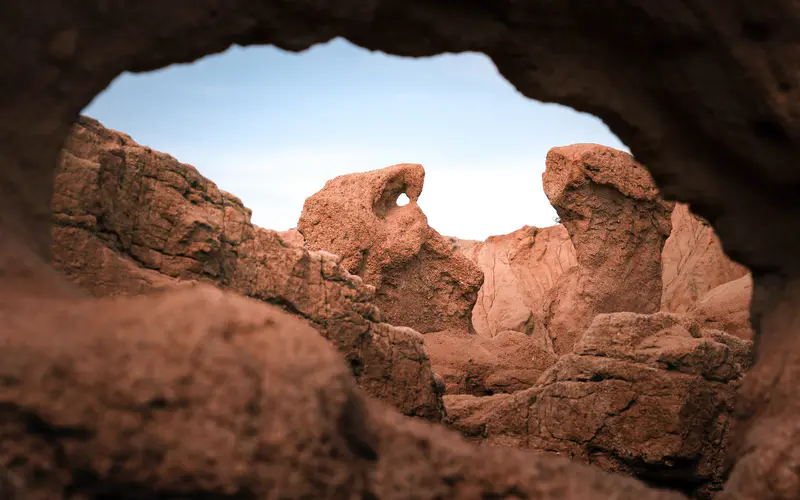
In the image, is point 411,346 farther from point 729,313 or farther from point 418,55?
point 729,313

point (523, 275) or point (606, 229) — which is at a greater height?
point (606, 229)

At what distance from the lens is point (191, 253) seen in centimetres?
590

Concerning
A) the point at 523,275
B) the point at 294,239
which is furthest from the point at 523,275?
the point at 294,239

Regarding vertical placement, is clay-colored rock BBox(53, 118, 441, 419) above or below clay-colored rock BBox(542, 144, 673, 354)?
below

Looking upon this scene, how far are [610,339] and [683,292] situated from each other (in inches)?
460

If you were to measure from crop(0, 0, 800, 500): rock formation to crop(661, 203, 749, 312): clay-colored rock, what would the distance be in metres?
12.7

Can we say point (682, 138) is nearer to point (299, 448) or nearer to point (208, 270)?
point (299, 448)

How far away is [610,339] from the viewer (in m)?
7.10

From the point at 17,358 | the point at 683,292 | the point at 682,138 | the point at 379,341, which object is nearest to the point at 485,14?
the point at 682,138

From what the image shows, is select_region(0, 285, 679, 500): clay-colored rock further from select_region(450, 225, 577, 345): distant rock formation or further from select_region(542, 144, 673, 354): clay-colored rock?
select_region(450, 225, 577, 345): distant rock formation

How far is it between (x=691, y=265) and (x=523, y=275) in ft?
23.6

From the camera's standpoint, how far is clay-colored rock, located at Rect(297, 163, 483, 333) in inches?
494

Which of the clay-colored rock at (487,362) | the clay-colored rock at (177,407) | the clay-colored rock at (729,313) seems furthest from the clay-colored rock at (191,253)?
the clay-colored rock at (729,313)

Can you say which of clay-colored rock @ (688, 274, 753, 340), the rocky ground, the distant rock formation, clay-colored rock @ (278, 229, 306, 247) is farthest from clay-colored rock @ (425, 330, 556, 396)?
the distant rock formation
